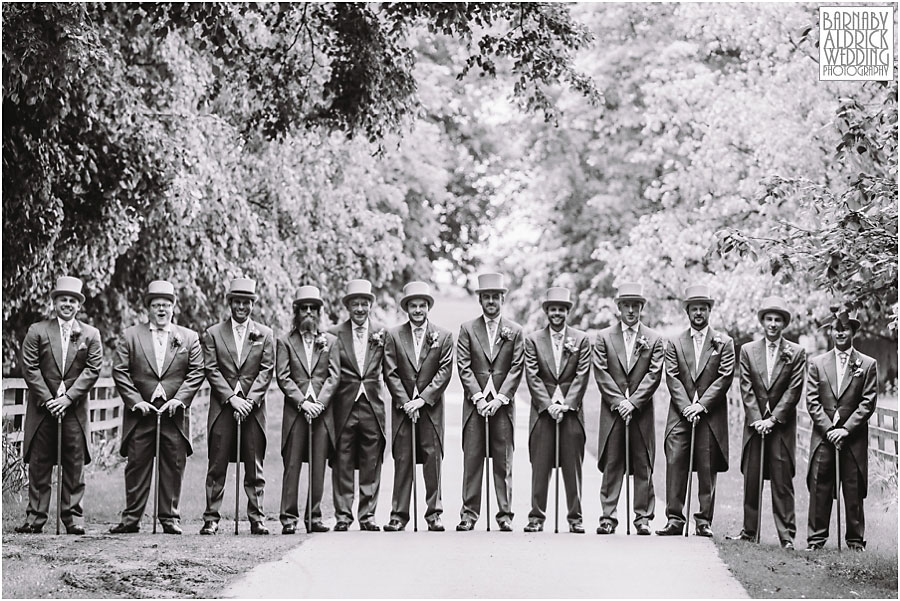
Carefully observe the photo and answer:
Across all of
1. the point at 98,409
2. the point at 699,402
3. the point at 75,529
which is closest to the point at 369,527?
the point at 75,529

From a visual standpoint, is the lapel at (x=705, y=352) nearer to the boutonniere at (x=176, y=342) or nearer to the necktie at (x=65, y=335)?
the boutonniere at (x=176, y=342)

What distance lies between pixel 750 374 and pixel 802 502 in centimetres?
424

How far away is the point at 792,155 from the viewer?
1975 cm

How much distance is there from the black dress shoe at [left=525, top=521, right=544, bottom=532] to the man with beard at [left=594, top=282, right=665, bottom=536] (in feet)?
1.66

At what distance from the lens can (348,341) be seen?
36.0ft

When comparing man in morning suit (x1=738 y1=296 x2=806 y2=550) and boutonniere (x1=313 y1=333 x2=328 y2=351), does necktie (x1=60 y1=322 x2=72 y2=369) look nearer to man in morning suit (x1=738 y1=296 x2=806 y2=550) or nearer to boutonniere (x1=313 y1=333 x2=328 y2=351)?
boutonniere (x1=313 y1=333 x2=328 y2=351)

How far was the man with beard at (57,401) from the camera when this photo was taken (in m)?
10.7

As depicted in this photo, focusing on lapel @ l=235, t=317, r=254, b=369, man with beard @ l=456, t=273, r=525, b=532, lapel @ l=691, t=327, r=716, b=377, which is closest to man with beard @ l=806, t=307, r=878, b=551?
lapel @ l=691, t=327, r=716, b=377

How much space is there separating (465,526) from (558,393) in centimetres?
143

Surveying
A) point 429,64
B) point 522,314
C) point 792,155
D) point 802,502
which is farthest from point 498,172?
point 802,502

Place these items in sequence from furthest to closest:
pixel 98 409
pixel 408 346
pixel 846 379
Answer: pixel 98 409, pixel 408 346, pixel 846 379

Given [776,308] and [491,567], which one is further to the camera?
[776,308]

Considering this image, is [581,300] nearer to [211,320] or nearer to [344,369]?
[211,320]

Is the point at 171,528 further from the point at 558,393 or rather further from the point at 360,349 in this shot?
the point at 558,393
